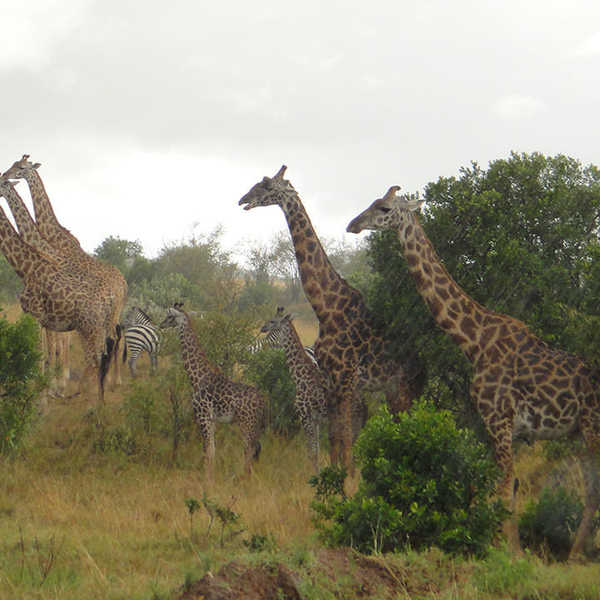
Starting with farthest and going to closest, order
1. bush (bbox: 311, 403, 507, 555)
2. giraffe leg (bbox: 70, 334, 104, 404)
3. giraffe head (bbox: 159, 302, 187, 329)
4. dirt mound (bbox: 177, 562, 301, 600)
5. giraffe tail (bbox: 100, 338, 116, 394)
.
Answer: giraffe tail (bbox: 100, 338, 116, 394), giraffe leg (bbox: 70, 334, 104, 404), giraffe head (bbox: 159, 302, 187, 329), bush (bbox: 311, 403, 507, 555), dirt mound (bbox: 177, 562, 301, 600)

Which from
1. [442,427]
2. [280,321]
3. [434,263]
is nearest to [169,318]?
[280,321]

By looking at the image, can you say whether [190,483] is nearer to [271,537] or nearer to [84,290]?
[271,537]

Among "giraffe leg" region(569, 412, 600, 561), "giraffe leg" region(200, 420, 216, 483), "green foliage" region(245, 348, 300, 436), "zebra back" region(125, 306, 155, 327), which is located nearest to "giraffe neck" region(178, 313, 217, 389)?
"giraffe leg" region(200, 420, 216, 483)

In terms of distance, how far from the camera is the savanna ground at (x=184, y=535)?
555 centimetres

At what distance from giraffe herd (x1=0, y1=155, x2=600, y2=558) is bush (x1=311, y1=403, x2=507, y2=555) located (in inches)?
36.2

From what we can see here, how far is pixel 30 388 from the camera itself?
1130 cm

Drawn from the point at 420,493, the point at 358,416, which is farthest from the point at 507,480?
the point at 358,416

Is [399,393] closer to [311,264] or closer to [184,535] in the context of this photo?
[311,264]

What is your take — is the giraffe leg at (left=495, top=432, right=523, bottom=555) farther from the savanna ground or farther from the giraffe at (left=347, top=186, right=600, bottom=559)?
the savanna ground

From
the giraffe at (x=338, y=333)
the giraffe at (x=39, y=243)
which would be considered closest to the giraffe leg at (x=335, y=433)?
the giraffe at (x=338, y=333)

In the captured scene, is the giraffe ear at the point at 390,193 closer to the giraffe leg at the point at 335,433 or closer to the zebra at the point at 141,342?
the giraffe leg at the point at 335,433

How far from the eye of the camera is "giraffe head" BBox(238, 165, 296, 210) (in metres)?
11.1

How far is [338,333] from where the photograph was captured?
10.8 meters

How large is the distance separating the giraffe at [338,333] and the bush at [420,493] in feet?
10.6
